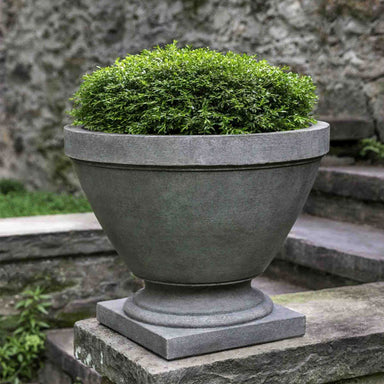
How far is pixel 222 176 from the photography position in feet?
6.19

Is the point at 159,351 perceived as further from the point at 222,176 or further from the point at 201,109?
the point at 201,109

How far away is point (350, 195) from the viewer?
3.94 m

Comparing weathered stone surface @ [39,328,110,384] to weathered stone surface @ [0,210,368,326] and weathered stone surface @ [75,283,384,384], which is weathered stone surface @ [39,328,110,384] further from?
weathered stone surface @ [75,283,384,384]

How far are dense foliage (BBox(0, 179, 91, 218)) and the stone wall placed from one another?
20cm

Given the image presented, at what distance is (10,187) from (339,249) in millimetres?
3686

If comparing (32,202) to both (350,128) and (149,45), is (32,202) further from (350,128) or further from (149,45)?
(350,128)

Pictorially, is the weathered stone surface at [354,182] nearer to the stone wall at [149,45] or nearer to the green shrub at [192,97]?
the stone wall at [149,45]

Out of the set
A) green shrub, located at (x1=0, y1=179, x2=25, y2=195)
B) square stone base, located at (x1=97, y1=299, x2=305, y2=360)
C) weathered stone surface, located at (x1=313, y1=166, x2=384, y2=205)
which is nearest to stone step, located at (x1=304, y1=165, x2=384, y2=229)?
weathered stone surface, located at (x1=313, y1=166, x2=384, y2=205)

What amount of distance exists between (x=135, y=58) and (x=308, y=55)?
8.90 ft

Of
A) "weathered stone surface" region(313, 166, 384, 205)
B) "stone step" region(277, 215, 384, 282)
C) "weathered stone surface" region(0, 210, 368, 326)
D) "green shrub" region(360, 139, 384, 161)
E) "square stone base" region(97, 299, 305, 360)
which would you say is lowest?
"weathered stone surface" region(0, 210, 368, 326)

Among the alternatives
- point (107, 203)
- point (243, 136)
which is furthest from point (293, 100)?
point (107, 203)

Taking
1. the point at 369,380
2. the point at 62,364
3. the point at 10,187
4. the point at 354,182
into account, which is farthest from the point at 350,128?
the point at 10,187

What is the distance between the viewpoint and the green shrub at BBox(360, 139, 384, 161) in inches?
171

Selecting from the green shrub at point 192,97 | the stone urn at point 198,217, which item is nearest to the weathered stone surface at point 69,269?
the stone urn at point 198,217
